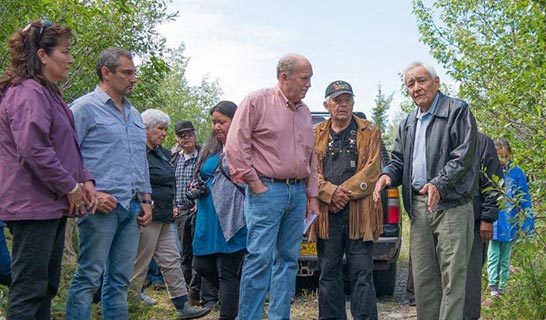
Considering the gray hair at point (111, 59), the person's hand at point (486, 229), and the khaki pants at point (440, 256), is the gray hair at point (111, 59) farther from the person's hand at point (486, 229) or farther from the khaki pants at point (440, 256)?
the person's hand at point (486, 229)

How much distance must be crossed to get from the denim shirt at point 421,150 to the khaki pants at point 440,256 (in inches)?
4.9

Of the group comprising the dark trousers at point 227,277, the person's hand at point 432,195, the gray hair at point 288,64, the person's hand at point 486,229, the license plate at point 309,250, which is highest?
the gray hair at point 288,64

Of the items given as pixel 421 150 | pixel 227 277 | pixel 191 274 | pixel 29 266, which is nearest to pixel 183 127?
pixel 191 274

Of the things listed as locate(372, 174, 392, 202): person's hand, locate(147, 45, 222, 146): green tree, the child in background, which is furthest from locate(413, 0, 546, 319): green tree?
locate(147, 45, 222, 146): green tree

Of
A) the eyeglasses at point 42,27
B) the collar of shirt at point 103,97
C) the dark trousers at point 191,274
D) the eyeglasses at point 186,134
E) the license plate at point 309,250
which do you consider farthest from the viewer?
the eyeglasses at point 186,134

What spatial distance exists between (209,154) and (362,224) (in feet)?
4.87

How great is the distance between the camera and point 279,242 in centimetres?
515

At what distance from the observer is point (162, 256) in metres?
6.56

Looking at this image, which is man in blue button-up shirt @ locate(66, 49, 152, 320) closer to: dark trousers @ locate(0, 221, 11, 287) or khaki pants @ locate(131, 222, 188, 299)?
dark trousers @ locate(0, 221, 11, 287)

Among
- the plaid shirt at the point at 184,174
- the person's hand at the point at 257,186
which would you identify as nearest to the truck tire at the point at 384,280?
the plaid shirt at the point at 184,174

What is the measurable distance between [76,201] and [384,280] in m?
4.61

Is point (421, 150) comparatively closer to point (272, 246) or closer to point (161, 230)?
point (272, 246)

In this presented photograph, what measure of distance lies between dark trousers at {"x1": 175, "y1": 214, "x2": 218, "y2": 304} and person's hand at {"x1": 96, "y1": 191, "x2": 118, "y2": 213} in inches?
93.9

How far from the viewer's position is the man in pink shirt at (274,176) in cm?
494
